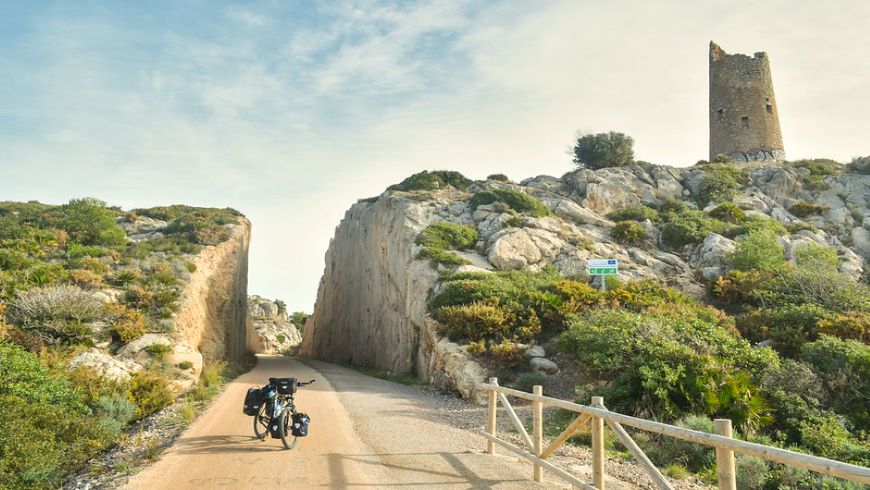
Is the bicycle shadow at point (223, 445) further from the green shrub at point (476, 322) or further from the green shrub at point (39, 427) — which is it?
the green shrub at point (476, 322)

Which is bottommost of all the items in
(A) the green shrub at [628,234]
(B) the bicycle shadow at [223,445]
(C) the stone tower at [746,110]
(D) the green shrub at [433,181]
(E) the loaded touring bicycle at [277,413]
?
(B) the bicycle shadow at [223,445]

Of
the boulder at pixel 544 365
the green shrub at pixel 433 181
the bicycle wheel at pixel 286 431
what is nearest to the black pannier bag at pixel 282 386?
the bicycle wheel at pixel 286 431

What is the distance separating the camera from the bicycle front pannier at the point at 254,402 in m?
9.42

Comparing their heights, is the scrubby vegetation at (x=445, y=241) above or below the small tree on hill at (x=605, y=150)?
below

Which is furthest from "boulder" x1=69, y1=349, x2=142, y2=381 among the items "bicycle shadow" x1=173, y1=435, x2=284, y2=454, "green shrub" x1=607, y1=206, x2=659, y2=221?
"green shrub" x1=607, y1=206, x2=659, y2=221

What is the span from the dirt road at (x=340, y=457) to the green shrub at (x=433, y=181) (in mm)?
22632

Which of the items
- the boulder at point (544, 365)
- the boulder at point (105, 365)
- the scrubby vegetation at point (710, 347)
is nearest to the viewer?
the scrubby vegetation at point (710, 347)

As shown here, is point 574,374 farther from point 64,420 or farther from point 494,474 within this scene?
point 64,420

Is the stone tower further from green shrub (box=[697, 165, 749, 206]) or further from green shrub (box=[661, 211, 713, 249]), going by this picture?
green shrub (box=[661, 211, 713, 249])

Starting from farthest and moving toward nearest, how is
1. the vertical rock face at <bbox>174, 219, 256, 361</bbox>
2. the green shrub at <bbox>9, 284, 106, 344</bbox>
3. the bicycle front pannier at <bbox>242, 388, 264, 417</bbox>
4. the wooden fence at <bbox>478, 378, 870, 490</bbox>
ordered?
the vertical rock face at <bbox>174, 219, 256, 361</bbox>, the green shrub at <bbox>9, 284, 106, 344</bbox>, the bicycle front pannier at <bbox>242, 388, 264, 417</bbox>, the wooden fence at <bbox>478, 378, 870, 490</bbox>

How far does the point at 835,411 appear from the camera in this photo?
428 inches

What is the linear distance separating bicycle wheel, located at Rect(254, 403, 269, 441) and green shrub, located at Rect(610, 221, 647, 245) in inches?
916

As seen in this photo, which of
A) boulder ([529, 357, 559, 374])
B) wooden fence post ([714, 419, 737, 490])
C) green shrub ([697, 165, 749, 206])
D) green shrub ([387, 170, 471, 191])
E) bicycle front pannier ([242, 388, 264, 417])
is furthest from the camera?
green shrub ([697, 165, 749, 206])

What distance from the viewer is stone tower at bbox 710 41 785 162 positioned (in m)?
41.2
